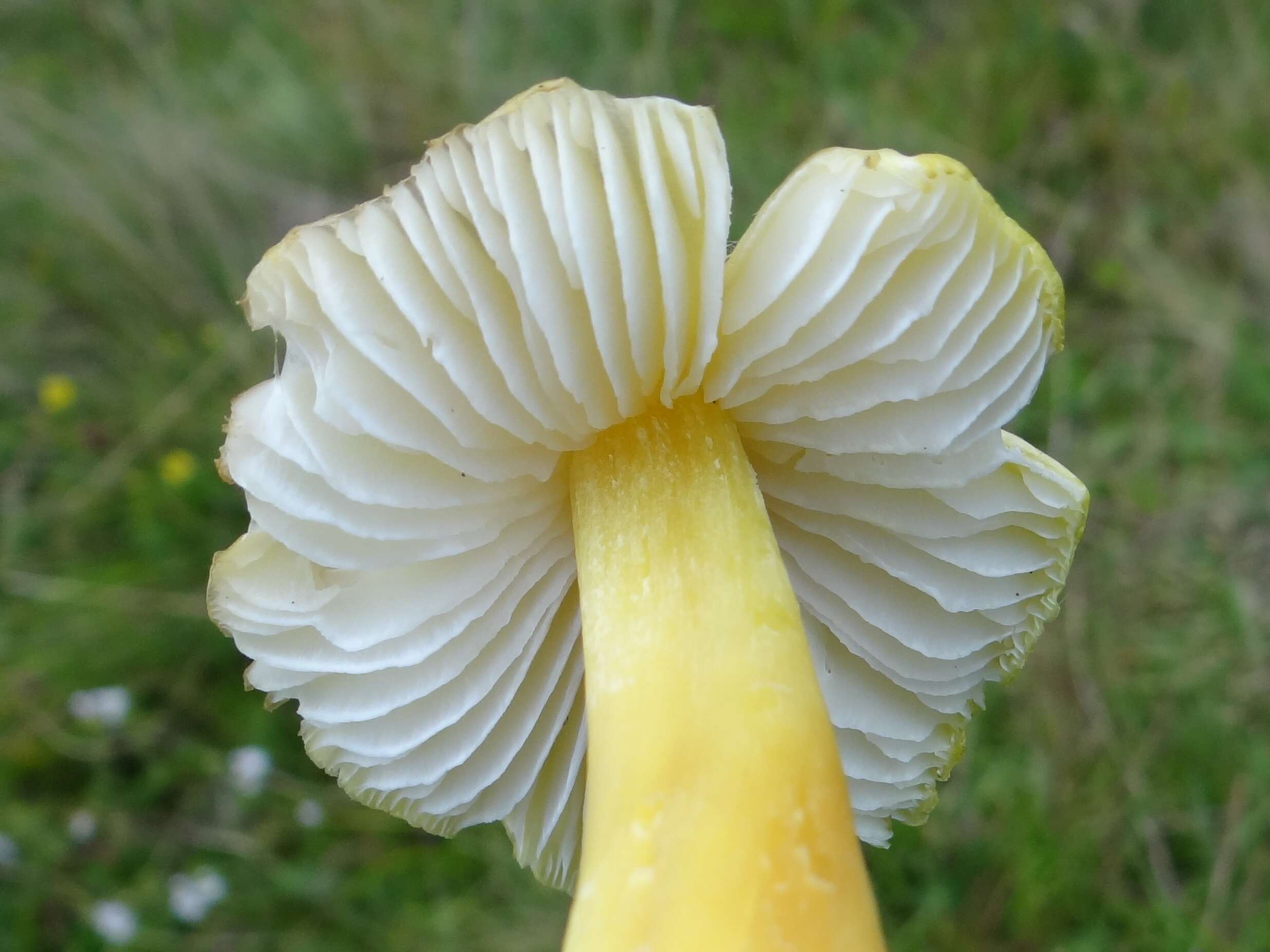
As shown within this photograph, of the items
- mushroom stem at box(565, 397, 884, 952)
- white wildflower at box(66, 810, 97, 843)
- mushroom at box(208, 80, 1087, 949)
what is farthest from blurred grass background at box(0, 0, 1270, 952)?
mushroom stem at box(565, 397, 884, 952)

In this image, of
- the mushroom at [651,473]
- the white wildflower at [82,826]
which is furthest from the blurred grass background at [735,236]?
the mushroom at [651,473]

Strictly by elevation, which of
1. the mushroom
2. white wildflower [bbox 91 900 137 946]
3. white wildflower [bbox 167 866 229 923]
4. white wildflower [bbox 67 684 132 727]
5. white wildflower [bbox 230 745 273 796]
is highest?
the mushroom

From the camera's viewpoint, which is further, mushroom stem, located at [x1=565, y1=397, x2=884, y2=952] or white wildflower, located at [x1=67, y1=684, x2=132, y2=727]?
white wildflower, located at [x1=67, y1=684, x2=132, y2=727]

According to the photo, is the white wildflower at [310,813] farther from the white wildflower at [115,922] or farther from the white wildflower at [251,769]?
the white wildflower at [115,922]

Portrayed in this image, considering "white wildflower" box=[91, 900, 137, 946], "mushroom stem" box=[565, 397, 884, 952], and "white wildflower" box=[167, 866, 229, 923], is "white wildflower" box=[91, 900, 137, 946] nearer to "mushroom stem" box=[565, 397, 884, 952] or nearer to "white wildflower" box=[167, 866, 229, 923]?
"white wildflower" box=[167, 866, 229, 923]

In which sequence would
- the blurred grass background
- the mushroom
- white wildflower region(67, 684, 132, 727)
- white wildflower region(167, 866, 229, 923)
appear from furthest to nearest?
white wildflower region(67, 684, 132, 727) → white wildflower region(167, 866, 229, 923) → the blurred grass background → the mushroom

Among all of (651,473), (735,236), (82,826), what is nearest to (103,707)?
(82,826)

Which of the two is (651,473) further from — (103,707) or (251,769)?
(103,707)
